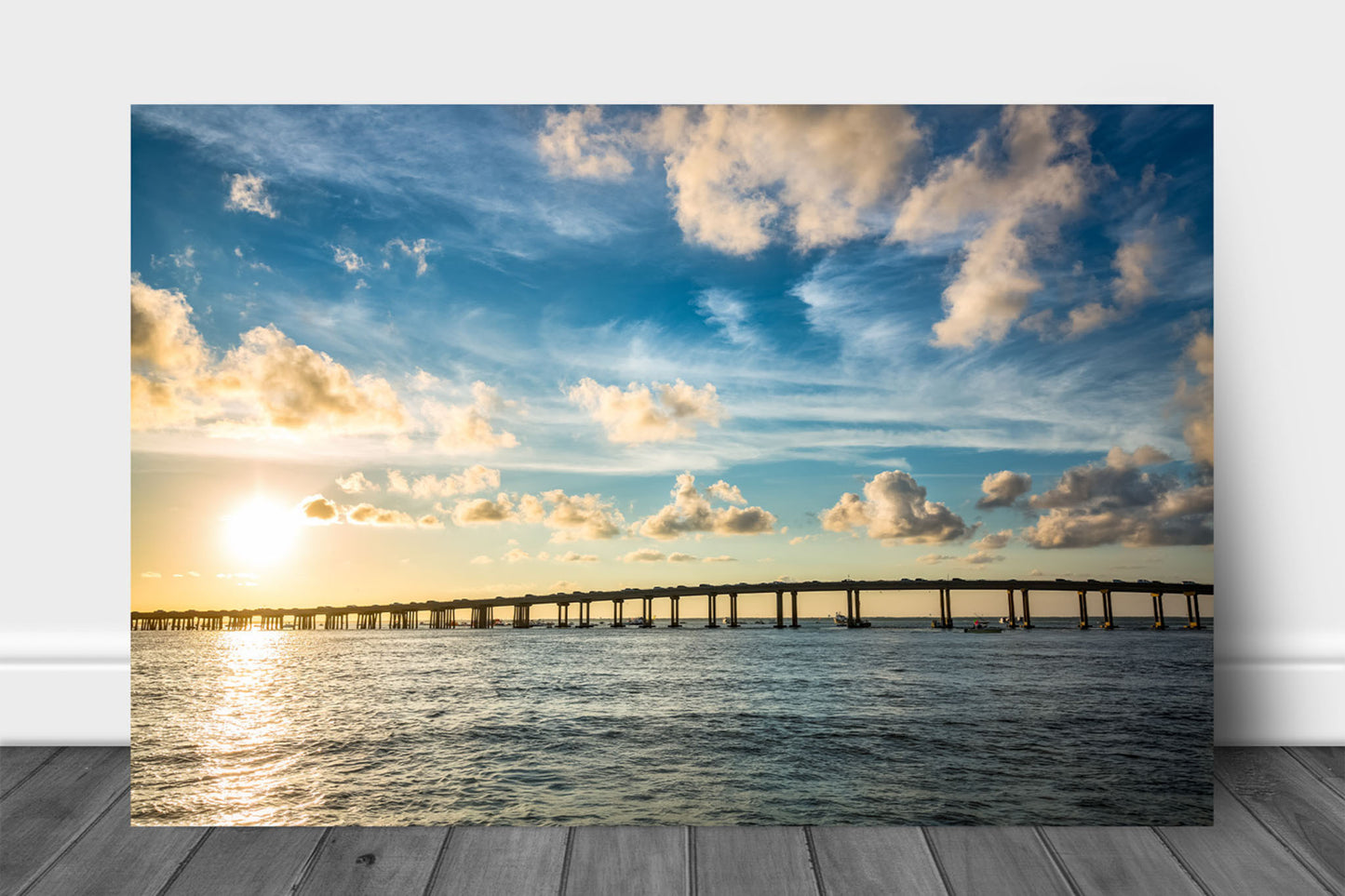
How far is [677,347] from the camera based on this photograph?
2861mm

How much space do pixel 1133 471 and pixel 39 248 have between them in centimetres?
330

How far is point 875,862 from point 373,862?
1222 millimetres

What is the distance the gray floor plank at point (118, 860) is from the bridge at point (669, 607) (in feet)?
1.72

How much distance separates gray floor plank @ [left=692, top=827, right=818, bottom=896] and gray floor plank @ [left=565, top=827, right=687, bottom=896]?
0.17ft

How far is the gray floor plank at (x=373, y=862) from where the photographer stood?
230 centimetres

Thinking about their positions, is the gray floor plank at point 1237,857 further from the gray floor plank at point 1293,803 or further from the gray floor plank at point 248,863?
the gray floor plank at point 248,863

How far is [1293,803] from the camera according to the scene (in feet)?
8.83

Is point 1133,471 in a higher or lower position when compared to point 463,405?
lower

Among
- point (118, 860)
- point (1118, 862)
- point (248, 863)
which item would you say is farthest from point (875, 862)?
point (118, 860)

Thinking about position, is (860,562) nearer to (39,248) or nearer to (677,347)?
(677,347)
